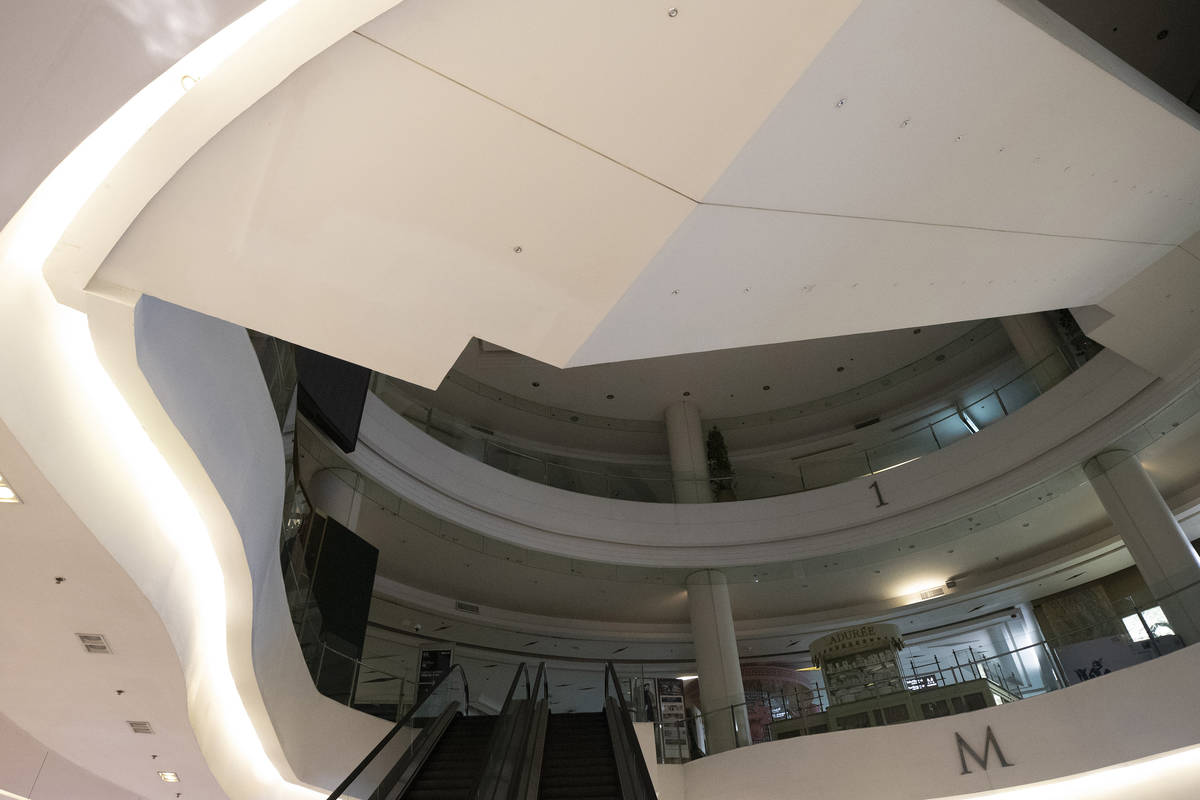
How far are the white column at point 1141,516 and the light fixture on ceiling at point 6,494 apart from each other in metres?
11.2

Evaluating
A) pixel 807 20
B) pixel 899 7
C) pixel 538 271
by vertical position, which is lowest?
pixel 538 271

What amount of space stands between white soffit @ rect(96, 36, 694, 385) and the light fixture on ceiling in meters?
1.27

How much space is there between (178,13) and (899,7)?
280 centimetres

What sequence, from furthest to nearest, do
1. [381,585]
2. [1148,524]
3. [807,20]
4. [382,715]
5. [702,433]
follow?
[702,433]
[381,585]
[1148,524]
[382,715]
[807,20]

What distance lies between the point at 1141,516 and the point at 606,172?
1096 centimetres

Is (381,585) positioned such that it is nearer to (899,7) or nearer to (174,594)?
(174,594)

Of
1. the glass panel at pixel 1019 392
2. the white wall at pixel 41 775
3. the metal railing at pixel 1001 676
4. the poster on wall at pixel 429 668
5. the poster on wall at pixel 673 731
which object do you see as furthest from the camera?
the glass panel at pixel 1019 392

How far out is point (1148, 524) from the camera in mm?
10172

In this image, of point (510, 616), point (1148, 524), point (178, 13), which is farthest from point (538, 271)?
point (510, 616)

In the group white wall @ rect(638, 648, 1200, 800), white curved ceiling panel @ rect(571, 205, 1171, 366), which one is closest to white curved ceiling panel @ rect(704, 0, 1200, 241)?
white curved ceiling panel @ rect(571, 205, 1171, 366)

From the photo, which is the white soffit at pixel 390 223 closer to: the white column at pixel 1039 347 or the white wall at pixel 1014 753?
the white wall at pixel 1014 753

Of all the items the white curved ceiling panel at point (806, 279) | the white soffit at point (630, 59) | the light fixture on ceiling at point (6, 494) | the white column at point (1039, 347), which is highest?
the white column at point (1039, 347)

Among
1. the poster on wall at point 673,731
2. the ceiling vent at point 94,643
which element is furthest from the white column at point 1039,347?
the ceiling vent at point 94,643

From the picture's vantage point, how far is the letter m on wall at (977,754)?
8258mm
